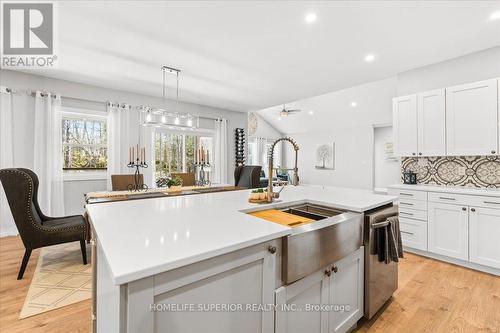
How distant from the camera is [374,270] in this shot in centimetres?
174

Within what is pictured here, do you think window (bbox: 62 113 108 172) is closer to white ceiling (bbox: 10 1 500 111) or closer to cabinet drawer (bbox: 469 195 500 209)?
white ceiling (bbox: 10 1 500 111)

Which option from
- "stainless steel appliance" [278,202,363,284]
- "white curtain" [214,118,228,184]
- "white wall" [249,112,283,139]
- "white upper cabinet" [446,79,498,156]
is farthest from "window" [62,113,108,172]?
"white wall" [249,112,283,139]

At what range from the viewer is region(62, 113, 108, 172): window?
14.0 ft

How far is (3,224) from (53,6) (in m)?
3.55

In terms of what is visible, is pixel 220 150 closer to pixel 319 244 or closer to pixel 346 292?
pixel 346 292

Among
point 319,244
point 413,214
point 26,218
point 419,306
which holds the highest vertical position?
point 319,244

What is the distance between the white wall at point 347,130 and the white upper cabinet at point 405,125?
9.77ft

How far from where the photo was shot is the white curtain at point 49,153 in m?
3.85

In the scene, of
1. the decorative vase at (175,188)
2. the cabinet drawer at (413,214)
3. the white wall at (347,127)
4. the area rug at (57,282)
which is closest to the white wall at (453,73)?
the white wall at (347,127)

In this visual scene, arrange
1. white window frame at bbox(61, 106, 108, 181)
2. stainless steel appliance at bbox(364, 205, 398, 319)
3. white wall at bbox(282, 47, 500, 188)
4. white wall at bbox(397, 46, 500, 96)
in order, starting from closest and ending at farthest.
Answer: stainless steel appliance at bbox(364, 205, 398, 319) → white wall at bbox(397, 46, 500, 96) → white window frame at bbox(61, 106, 108, 181) → white wall at bbox(282, 47, 500, 188)

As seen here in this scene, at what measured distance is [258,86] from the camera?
437 cm

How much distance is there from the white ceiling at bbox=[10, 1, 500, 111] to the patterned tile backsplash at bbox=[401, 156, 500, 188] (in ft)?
4.60

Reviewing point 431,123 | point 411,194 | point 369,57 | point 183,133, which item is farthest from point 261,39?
point 183,133

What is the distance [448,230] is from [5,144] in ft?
21.1
